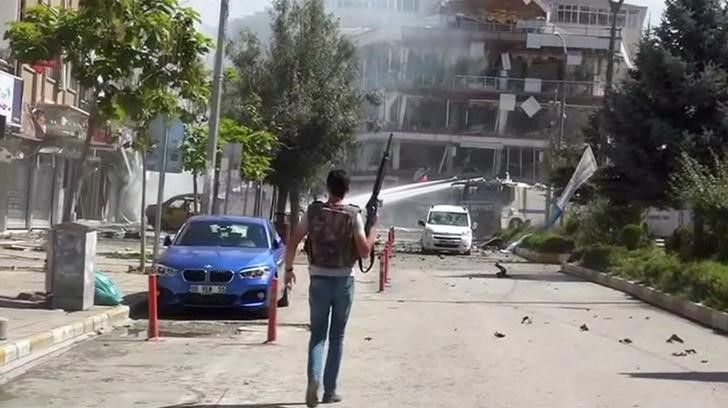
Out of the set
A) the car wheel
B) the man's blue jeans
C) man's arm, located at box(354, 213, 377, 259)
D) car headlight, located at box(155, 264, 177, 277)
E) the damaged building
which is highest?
the damaged building

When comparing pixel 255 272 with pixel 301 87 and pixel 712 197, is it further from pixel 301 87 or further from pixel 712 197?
pixel 301 87

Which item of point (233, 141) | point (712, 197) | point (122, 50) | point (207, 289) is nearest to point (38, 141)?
point (233, 141)

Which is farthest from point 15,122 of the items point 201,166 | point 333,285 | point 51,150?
point 333,285

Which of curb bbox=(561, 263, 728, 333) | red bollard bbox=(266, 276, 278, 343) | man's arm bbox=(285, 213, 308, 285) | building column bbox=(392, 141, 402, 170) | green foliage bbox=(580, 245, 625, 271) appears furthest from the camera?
building column bbox=(392, 141, 402, 170)

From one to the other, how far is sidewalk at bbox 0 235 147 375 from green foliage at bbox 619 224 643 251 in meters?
13.8

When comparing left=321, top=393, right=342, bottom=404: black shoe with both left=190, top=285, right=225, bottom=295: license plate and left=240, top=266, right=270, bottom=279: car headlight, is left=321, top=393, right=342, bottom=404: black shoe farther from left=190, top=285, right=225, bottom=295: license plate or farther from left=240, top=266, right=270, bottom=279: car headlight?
left=240, top=266, right=270, bottom=279: car headlight

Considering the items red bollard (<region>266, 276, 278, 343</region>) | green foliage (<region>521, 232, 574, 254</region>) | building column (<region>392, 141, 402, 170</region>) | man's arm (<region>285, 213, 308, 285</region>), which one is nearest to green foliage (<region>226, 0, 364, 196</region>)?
green foliage (<region>521, 232, 574, 254</region>)

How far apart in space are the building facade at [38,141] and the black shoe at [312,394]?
70.2 ft

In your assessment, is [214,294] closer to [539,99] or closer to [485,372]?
[485,372]

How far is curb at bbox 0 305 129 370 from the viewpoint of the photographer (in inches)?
487

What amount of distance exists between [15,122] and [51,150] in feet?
34.1

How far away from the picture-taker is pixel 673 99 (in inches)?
1308

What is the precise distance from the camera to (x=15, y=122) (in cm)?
3070

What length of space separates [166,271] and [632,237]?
62.8ft
